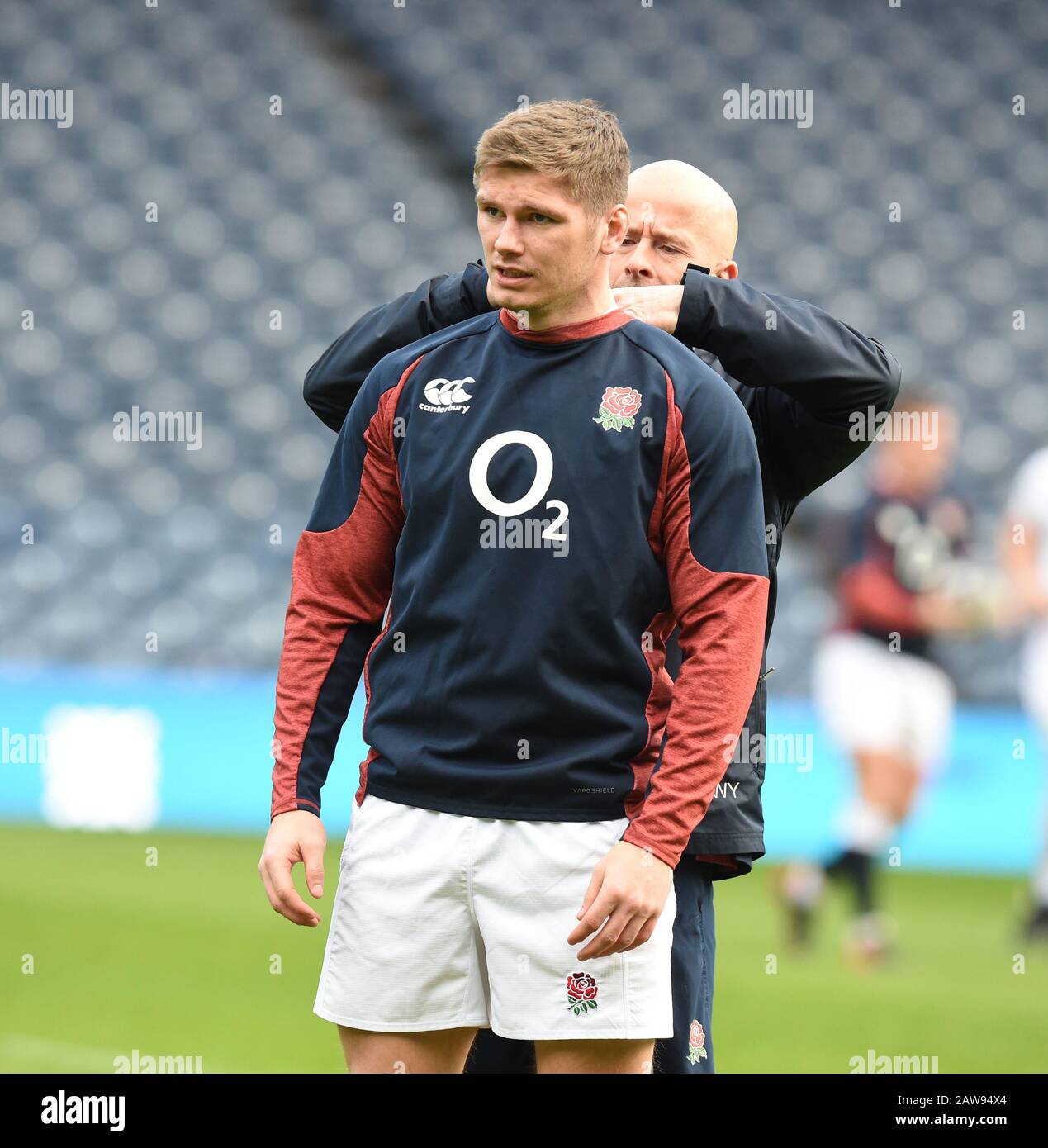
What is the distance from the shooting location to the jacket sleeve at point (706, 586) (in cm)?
165

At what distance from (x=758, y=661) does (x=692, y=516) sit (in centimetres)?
19

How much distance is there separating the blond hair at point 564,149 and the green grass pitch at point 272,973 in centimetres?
232

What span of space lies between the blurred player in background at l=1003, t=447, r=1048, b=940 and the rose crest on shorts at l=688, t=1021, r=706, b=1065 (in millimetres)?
3004

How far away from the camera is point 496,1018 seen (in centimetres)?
170

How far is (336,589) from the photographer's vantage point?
1.86 meters

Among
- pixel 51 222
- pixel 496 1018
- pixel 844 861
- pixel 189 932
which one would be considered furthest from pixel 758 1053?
pixel 51 222

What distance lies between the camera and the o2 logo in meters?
1.69

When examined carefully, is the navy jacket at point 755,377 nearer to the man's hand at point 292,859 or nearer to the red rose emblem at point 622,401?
the red rose emblem at point 622,401

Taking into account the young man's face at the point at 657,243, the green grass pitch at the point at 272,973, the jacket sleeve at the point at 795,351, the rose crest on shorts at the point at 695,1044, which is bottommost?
the green grass pitch at the point at 272,973

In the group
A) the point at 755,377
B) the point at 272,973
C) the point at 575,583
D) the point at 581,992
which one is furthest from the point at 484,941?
the point at 272,973

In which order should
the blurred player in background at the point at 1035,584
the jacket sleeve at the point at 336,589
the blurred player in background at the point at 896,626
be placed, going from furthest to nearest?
1. the blurred player in background at the point at 896,626
2. the blurred player in background at the point at 1035,584
3. the jacket sleeve at the point at 336,589

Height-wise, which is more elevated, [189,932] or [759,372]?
[759,372]

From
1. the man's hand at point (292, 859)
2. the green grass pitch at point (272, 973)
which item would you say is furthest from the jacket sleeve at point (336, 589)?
the green grass pitch at point (272, 973)

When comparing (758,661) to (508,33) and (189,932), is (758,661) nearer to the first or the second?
(189,932)
